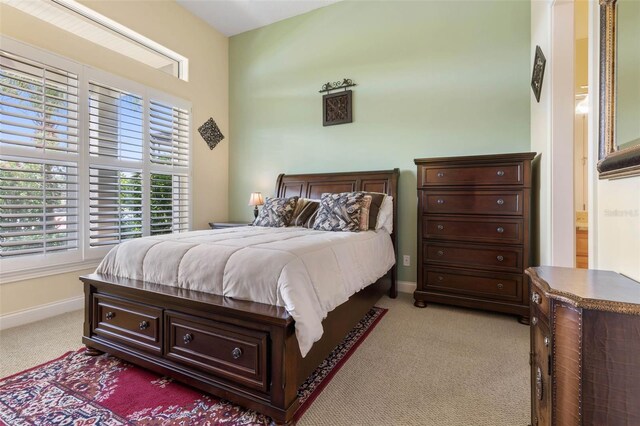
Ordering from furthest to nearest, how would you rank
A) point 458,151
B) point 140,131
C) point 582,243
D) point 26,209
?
1. point 140,131
2. point 458,151
3. point 582,243
4. point 26,209

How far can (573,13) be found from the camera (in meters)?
2.16

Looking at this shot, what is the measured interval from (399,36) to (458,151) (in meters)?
1.55

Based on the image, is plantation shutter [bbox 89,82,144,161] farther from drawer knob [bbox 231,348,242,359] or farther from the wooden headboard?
drawer knob [bbox 231,348,242,359]

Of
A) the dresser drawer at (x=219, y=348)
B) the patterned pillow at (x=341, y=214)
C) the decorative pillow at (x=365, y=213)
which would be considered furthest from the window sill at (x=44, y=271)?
the decorative pillow at (x=365, y=213)

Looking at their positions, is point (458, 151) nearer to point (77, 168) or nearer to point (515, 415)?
point (515, 415)

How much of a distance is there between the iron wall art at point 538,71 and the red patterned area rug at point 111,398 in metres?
2.74

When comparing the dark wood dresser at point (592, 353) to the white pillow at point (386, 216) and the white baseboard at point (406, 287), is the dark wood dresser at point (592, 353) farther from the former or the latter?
the white baseboard at point (406, 287)

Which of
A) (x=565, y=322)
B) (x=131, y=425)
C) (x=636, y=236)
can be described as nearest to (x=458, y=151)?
(x=636, y=236)

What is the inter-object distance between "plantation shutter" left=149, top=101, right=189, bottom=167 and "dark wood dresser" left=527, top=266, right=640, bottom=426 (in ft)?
13.1

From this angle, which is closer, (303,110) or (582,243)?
(582,243)

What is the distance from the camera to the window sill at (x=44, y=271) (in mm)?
2514

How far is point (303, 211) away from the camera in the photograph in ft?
10.8

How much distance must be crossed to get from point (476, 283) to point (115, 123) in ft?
13.2

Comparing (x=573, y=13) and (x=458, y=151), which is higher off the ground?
(x=573, y=13)
